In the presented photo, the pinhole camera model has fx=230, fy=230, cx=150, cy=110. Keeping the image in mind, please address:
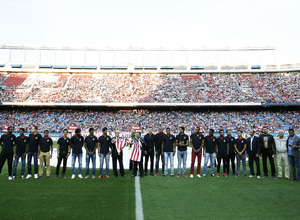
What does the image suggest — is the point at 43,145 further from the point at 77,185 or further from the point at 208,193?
the point at 208,193

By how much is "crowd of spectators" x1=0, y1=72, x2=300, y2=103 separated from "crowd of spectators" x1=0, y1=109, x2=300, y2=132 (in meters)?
2.24

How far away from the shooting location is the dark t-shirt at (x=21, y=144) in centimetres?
908

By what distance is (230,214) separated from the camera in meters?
5.10

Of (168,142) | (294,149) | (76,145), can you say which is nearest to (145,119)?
(168,142)

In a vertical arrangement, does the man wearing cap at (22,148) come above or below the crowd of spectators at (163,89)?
below

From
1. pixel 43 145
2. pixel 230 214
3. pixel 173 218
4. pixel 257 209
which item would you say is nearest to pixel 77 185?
pixel 43 145

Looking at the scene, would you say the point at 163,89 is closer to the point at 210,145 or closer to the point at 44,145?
the point at 210,145

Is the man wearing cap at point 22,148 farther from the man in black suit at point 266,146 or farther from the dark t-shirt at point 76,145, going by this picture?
the man in black suit at point 266,146

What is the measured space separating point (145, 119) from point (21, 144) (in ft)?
98.4

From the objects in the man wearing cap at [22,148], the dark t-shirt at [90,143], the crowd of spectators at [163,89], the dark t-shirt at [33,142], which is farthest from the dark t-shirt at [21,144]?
the crowd of spectators at [163,89]

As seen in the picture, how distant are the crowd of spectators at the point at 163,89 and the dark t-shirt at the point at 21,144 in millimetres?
30929

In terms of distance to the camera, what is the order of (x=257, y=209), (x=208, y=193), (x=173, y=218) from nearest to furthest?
(x=173, y=218) < (x=257, y=209) < (x=208, y=193)

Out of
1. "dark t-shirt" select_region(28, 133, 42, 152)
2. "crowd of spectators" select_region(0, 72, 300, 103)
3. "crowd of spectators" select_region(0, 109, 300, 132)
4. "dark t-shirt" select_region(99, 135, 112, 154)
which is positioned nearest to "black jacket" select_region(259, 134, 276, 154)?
"dark t-shirt" select_region(99, 135, 112, 154)

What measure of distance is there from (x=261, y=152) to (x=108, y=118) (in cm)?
3205
